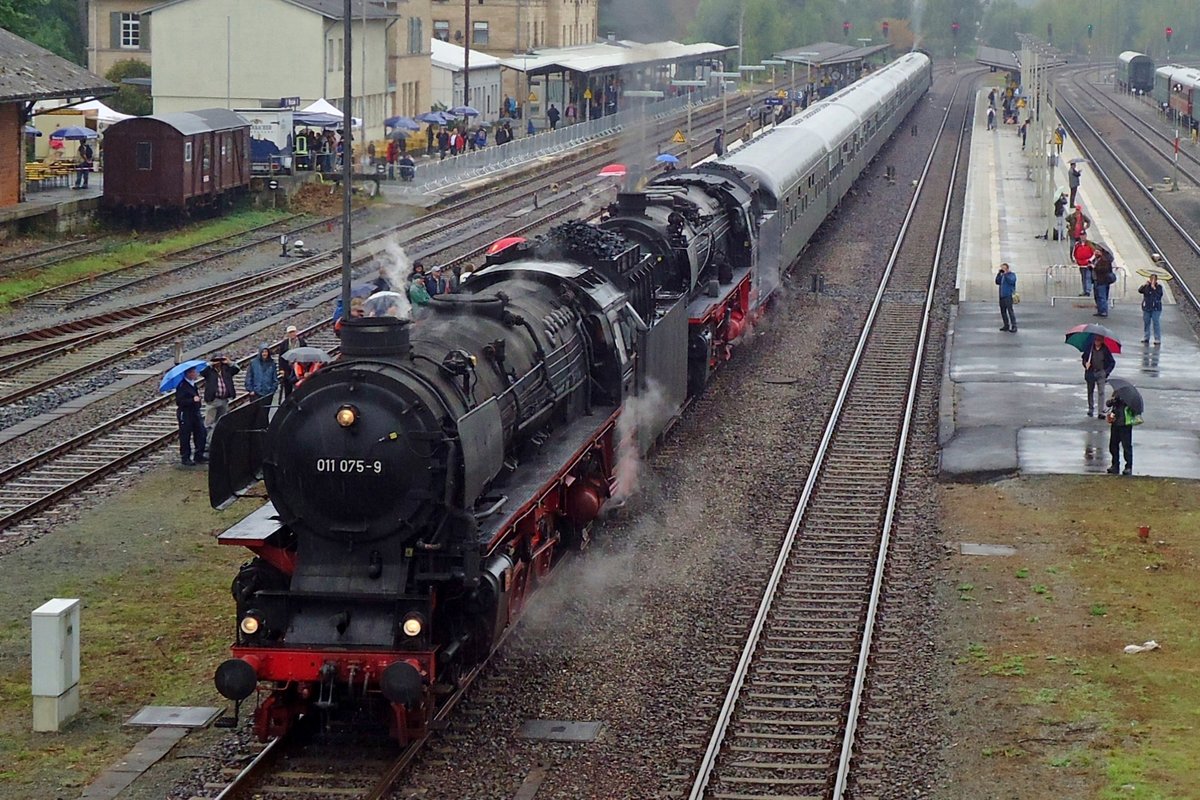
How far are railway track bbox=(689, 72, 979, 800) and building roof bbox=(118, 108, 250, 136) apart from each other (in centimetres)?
2120

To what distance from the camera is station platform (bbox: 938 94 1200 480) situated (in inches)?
827

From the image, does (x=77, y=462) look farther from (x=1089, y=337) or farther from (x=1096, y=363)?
(x=1096, y=363)

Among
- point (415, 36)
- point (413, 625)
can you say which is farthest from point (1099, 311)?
point (415, 36)

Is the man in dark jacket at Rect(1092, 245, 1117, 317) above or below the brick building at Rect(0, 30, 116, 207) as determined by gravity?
below

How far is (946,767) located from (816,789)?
1.05 m

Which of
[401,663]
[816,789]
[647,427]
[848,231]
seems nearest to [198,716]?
[401,663]

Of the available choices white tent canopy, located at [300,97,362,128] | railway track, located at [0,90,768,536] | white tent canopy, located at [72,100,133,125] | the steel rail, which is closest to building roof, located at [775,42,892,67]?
white tent canopy, located at [300,97,362,128]

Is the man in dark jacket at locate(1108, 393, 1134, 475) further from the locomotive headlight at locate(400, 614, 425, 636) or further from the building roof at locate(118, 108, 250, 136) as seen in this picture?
the building roof at locate(118, 108, 250, 136)

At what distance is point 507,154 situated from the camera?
188ft

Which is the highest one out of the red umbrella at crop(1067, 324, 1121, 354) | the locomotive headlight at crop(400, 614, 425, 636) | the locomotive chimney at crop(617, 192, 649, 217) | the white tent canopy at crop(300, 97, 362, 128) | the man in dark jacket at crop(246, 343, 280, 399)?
the white tent canopy at crop(300, 97, 362, 128)

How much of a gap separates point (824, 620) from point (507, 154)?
4385cm

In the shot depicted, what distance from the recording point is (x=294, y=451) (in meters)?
12.0

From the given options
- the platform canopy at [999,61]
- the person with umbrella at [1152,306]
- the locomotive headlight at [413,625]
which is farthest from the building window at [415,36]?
the locomotive headlight at [413,625]

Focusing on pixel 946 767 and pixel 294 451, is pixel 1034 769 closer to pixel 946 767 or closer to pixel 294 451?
pixel 946 767
